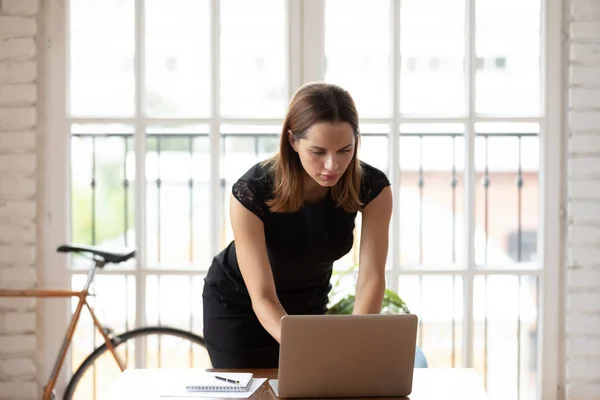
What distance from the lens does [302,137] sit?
2303 mm

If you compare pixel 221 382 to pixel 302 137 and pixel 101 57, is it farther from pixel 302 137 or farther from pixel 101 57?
pixel 101 57

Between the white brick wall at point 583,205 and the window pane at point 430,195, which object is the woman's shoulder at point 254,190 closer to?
the window pane at point 430,195

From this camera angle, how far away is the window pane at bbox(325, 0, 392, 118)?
3.69 metres

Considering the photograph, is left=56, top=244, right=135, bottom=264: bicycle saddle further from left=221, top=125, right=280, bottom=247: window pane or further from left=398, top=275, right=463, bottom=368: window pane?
left=398, top=275, right=463, bottom=368: window pane

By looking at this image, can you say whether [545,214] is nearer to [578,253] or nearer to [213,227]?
[578,253]

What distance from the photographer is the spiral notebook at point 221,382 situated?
2.09m

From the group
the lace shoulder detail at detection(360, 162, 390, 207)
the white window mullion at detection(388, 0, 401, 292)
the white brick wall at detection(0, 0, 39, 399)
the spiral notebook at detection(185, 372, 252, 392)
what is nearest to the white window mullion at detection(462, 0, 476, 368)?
the white window mullion at detection(388, 0, 401, 292)

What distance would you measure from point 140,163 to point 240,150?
661 millimetres

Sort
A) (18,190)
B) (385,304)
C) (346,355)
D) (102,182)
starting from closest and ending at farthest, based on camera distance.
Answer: (346,355) < (385,304) < (18,190) < (102,182)

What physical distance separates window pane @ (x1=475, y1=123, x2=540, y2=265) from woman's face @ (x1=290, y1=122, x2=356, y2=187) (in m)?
1.50

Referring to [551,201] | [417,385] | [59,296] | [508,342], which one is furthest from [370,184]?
[508,342]

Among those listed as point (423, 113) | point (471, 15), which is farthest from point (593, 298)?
point (471, 15)

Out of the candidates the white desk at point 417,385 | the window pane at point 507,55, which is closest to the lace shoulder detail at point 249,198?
the white desk at point 417,385

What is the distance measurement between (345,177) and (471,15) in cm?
147
